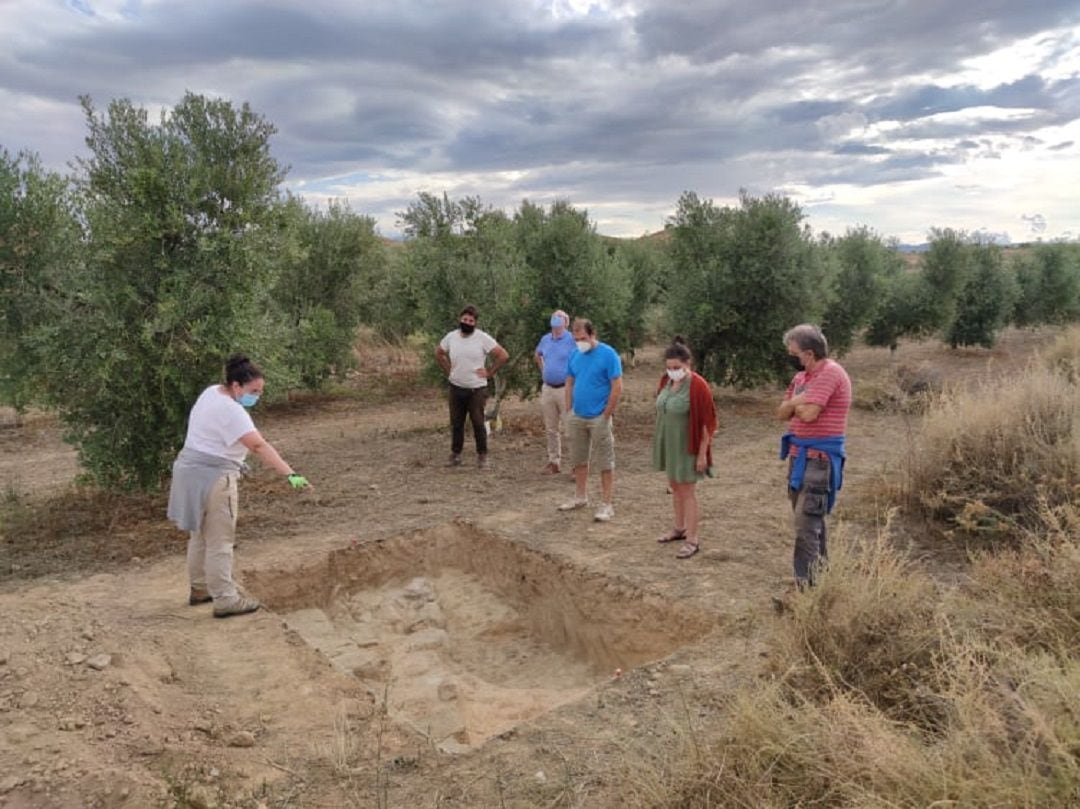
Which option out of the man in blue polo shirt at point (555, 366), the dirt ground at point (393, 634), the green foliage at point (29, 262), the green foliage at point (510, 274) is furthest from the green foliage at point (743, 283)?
the green foliage at point (29, 262)

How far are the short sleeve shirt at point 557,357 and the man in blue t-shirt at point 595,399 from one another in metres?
1.62

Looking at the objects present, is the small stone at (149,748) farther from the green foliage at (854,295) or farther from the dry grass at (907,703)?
the green foliage at (854,295)

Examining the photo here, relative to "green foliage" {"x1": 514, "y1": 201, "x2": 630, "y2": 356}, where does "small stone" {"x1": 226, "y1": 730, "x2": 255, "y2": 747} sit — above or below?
below

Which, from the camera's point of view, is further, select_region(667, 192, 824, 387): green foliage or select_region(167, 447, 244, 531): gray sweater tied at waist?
select_region(667, 192, 824, 387): green foliage

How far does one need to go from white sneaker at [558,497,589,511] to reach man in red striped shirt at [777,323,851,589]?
3.26 metres

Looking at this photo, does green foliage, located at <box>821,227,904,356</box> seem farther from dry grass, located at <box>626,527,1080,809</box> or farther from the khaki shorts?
dry grass, located at <box>626,527,1080,809</box>

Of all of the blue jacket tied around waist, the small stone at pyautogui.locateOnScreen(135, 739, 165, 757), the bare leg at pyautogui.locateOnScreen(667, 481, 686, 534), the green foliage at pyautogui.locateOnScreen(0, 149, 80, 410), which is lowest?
the small stone at pyautogui.locateOnScreen(135, 739, 165, 757)

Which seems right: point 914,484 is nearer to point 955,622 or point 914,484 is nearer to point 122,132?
point 955,622

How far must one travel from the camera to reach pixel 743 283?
47.5 ft

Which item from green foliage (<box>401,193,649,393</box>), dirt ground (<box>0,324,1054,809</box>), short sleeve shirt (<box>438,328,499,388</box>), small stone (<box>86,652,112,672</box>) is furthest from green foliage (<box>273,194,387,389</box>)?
small stone (<box>86,652,112,672</box>)

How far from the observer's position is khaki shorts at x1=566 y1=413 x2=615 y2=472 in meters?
7.48

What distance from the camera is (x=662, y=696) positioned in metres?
4.38

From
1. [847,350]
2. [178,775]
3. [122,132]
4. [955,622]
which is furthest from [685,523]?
[847,350]

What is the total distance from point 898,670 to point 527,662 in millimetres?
3479
